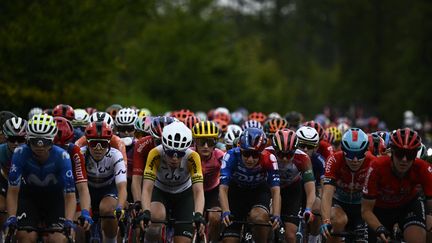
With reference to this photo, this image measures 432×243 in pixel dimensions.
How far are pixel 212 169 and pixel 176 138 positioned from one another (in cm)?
243

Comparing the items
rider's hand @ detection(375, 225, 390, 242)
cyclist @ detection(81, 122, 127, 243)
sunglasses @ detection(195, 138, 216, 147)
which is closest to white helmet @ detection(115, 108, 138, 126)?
cyclist @ detection(81, 122, 127, 243)

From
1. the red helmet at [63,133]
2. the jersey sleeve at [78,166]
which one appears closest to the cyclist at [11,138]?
the red helmet at [63,133]

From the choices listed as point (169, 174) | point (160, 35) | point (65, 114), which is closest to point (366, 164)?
point (169, 174)

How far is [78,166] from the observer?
9984mm

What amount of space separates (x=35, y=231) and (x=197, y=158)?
230cm

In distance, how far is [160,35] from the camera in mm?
50594

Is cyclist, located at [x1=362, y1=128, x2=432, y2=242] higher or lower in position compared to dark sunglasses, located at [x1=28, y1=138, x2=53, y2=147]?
lower

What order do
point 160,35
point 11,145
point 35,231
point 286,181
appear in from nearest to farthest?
point 35,231
point 11,145
point 286,181
point 160,35

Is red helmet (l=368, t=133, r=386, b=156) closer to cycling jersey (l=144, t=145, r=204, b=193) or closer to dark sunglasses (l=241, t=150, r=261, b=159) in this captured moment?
dark sunglasses (l=241, t=150, r=261, b=159)

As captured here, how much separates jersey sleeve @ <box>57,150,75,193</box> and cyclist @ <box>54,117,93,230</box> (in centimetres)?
29

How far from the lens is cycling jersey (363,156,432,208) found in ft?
31.0

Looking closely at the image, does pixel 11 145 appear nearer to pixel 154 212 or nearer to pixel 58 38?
pixel 154 212

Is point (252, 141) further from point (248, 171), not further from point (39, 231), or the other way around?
point (39, 231)

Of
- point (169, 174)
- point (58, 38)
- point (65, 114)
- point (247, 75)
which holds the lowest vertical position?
point (169, 174)
